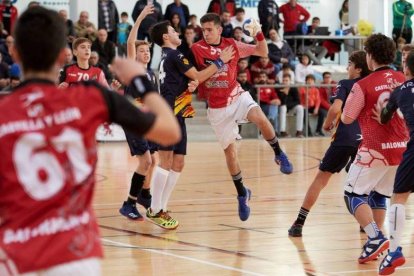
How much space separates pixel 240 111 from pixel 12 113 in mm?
6932

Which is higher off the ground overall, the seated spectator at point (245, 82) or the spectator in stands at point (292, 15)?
the spectator in stands at point (292, 15)

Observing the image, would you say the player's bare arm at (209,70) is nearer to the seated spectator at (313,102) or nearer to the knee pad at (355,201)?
the knee pad at (355,201)

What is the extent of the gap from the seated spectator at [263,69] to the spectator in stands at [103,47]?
3.63 metres

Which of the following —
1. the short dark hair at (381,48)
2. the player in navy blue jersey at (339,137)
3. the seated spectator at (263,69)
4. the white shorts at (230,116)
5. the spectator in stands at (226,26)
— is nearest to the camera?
the short dark hair at (381,48)

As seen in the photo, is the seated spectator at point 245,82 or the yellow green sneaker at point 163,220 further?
the seated spectator at point 245,82

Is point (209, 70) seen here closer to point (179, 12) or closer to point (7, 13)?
point (7, 13)

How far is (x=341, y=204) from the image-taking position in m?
11.6

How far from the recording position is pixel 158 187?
9.81 m

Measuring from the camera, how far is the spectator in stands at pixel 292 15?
2645 cm

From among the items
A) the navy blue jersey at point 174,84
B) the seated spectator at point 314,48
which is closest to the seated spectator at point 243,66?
the seated spectator at point 314,48

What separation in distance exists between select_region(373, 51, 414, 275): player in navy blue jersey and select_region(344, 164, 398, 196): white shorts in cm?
59

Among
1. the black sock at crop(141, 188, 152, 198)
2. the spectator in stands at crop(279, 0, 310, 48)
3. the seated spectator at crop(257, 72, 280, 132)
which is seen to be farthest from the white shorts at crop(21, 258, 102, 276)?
the spectator in stands at crop(279, 0, 310, 48)

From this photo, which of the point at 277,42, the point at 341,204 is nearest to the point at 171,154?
the point at 341,204

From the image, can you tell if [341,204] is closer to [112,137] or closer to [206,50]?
[206,50]
